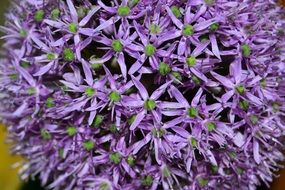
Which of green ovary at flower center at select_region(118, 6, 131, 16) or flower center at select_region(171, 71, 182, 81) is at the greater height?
green ovary at flower center at select_region(118, 6, 131, 16)

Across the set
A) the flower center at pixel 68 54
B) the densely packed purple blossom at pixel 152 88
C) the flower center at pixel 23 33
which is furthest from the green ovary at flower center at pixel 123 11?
the flower center at pixel 23 33

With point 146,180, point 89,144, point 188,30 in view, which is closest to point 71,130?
point 89,144

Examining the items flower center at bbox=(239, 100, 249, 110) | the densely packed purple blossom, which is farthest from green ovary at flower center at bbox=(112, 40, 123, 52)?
flower center at bbox=(239, 100, 249, 110)

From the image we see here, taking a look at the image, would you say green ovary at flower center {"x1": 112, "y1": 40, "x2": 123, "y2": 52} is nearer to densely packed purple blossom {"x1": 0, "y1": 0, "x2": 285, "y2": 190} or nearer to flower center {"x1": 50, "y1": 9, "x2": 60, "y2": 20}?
densely packed purple blossom {"x1": 0, "y1": 0, "x2": 285, "y2": 190}

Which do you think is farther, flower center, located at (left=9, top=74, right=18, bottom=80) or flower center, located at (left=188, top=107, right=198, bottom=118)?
flower center, located at (left=9, top=74, right=18, bottom=80)

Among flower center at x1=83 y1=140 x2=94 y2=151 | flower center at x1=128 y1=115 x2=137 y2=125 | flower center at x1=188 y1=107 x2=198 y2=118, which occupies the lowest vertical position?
A: flower center at x1=83 y1=140 x2=94 y2=151

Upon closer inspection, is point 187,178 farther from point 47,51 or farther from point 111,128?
point 47,51

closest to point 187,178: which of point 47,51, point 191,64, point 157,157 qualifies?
point 157,157

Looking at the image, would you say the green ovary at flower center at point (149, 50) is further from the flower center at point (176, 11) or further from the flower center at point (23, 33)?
the flower center at point (23, 33)
